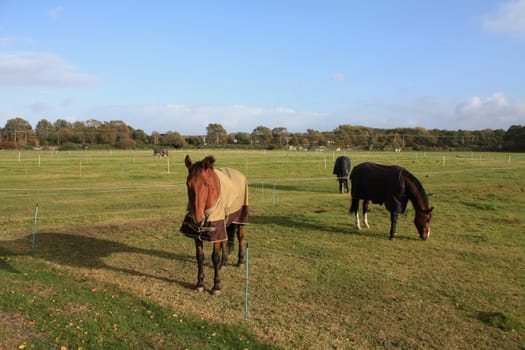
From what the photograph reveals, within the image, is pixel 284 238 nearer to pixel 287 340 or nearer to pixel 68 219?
pixel 287 340

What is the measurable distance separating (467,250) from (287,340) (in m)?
6.09

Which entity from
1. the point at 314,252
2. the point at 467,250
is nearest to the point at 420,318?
the point at 314,252

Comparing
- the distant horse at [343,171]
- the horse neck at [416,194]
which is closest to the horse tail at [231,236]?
the horse neck at [416,194]

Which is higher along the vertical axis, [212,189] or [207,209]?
[212,189]

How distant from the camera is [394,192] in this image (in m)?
10.2

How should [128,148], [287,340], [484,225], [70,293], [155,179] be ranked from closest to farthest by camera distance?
[287,340] → [70,293] → [484,225] → [155,179] → [128,148]

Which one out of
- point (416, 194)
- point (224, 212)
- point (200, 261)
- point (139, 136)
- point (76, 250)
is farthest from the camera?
point (139, 136)

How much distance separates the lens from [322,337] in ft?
16.1

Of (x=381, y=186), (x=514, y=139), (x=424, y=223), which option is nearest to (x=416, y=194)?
(x=424, y=223)

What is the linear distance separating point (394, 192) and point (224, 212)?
5386mm

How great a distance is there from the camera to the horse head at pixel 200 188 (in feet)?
19.4

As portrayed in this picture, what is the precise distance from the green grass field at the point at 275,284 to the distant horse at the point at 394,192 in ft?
1.78

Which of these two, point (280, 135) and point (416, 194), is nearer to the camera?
point (416, 194)

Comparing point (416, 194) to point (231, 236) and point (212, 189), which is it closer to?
point (231, 236)
